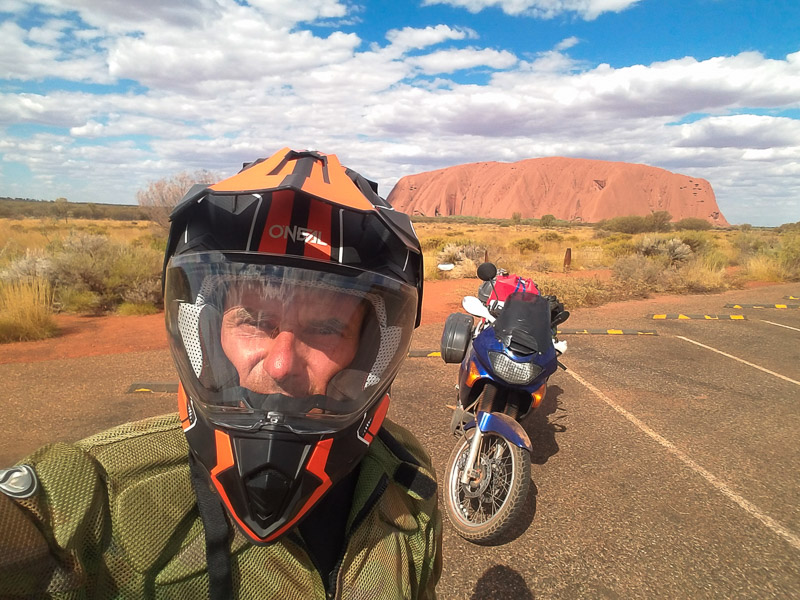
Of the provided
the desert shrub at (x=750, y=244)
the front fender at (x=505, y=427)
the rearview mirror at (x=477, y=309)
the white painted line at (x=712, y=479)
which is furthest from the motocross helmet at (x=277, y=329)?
the desert shrub at (x=750, y=244)

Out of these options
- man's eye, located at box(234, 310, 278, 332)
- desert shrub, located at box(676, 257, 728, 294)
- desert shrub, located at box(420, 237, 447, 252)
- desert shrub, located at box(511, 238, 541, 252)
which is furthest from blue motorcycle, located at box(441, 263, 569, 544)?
desert shrub, located at box(511, 238, 541, 252)

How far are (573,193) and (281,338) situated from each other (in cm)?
12082

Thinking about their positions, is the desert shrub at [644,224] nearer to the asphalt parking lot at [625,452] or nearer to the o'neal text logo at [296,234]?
the asphalt parking lot at [625,452]

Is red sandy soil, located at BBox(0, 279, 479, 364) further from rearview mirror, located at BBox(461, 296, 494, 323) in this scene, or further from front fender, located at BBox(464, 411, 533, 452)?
front fender, located at BBox(464, 411, 533, 452)

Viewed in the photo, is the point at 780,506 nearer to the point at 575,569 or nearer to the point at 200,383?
the point at 575,569

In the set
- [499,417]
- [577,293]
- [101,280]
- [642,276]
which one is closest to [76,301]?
[101,280]

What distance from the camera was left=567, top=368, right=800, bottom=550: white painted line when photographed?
2.97m

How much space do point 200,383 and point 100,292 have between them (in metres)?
10.2

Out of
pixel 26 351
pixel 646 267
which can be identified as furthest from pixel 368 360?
pixel 646 267

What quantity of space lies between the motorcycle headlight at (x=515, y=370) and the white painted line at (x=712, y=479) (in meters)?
1.88

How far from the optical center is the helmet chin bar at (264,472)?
86cm

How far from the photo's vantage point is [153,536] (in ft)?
2.65

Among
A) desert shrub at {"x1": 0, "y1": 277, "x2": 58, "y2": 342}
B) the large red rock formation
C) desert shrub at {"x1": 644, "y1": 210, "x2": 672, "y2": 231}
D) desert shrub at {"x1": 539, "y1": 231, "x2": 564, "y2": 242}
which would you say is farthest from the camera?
the large red rock formation

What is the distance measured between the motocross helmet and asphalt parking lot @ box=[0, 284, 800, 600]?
6.29 feet
